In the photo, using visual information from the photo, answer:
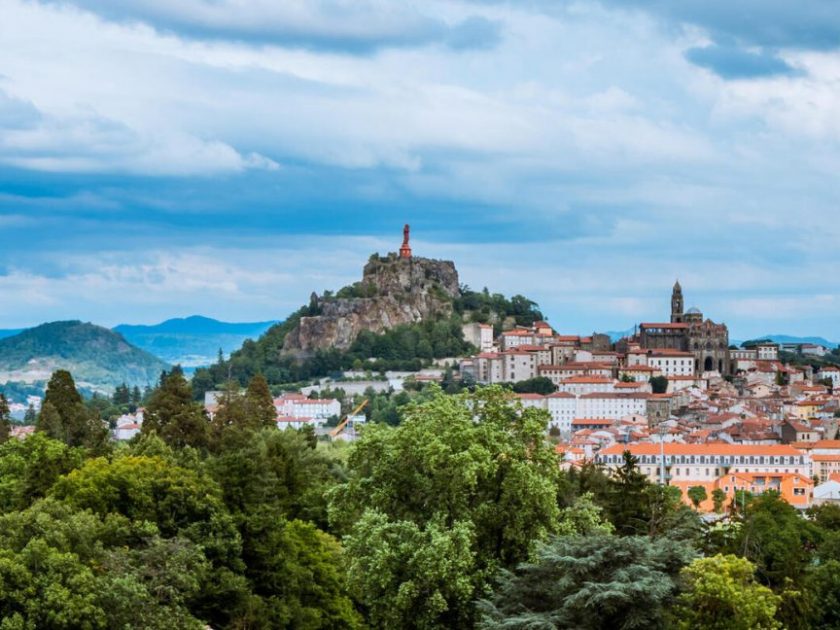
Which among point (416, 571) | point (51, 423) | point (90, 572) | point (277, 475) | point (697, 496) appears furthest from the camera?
point (697, 496)

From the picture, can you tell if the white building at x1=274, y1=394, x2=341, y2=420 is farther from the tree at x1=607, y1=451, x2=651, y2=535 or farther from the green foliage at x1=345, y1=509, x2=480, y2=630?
the green foliage at x1=345, y1=509, x2=480, y2=630

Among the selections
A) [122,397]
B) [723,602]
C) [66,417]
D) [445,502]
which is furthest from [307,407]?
[723,602]

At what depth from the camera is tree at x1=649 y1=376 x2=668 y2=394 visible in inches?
5236

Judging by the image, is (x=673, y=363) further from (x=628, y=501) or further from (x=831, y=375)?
(x=628, y=501)

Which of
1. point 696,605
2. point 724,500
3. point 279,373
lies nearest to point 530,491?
point 696,605

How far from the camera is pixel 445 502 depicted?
25219 millimetres

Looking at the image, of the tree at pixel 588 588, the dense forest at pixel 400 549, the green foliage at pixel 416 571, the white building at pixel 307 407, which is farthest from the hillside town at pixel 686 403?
the tree at pixel 588 588

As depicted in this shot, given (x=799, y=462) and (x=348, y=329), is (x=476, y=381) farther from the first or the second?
(x=799, y=462)

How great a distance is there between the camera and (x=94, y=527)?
1103 inches

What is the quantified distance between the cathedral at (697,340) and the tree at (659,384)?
9201 mm

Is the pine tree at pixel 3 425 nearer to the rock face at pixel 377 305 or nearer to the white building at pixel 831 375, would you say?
the white building at pixel 831 375

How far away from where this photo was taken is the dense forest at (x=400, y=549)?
22.7 m

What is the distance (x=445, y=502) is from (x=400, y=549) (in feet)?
5.28

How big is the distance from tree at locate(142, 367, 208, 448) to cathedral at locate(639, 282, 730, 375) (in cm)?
9813
